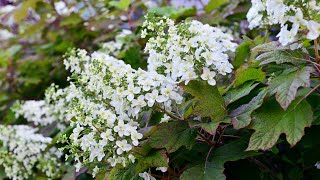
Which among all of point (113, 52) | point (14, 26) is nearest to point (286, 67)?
point (113, 52)

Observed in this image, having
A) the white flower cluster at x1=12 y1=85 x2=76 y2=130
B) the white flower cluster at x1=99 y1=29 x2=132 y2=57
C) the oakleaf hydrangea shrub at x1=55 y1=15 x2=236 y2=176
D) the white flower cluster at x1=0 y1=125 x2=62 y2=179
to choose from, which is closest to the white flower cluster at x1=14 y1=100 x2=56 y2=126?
the white flower cluster at x1=12 y1=85 x2=76 y2=130

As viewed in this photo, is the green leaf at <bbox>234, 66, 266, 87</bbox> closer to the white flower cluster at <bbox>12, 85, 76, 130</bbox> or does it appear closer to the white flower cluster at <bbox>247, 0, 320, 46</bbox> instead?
the white flower cluster at <bbox>247, 0, 320, 46</bbox>

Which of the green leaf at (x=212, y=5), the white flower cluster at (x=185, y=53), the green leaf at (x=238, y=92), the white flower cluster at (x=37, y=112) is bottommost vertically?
the white flower cluster at (x=37, y=112)

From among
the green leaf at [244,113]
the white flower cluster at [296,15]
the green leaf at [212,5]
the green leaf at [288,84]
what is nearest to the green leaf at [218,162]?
the green leaf at [244,113]

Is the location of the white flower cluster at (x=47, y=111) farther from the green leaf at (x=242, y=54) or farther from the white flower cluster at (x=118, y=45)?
Result: the green leaf at (x=242, y=54)

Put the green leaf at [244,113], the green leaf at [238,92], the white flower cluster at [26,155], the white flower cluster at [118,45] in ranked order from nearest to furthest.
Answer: the green leaf at [244,113] → the green leaf at [238,92] → the white flower cluster at [26,155] → the white flower cluster at [118,45]
